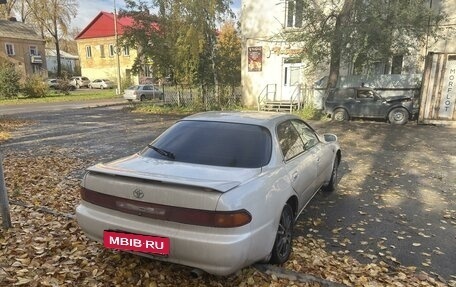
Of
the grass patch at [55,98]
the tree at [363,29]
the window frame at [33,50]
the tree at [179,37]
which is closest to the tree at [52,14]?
the window frame at [33,50]

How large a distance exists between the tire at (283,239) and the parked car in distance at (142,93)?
70.6 ft

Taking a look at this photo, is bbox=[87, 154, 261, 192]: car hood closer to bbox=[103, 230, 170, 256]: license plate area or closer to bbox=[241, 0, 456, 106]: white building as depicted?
bbox=[103, 230, 170, 256]: license plate area

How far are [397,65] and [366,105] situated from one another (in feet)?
14.4

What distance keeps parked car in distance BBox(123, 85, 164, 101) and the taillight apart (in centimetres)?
2172

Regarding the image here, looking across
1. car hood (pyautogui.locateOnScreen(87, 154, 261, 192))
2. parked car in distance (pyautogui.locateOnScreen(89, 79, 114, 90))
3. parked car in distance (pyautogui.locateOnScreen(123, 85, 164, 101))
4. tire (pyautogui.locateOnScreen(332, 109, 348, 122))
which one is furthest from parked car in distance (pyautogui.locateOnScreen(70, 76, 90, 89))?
car hood (pyautogui.locateOnScreen(87, 154, 261, 192))

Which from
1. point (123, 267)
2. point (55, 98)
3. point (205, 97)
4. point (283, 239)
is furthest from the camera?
point (55, 98)

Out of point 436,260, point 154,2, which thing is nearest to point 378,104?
point 436,260

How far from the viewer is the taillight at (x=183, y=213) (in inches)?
99.7

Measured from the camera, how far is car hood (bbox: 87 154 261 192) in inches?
105

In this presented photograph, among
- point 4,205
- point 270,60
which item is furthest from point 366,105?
point 4,205

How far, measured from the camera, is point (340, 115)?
1438 centimetres

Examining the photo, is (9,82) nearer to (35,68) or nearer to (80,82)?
(80,82)

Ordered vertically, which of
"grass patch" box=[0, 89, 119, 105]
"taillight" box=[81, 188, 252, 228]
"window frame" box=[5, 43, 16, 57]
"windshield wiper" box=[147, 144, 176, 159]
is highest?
"window frame" box=[5, 43, 16, 57]

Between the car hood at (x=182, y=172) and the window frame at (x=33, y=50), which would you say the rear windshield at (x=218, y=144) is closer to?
the car hood at (x=182, y=172)
